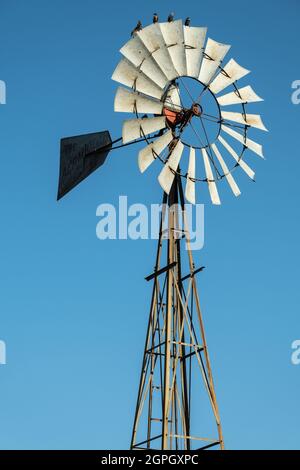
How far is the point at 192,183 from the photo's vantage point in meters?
16.8

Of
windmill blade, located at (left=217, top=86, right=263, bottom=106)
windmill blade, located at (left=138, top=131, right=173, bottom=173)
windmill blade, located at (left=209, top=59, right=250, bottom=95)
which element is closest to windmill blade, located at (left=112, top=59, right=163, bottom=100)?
windmill blade, located at (left=138, top=131, right=173, bottom=173)

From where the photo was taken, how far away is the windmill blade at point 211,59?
56.1 ft

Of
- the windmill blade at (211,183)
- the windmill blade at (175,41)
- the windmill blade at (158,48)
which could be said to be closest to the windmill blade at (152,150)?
the windmill blade at (211,183)

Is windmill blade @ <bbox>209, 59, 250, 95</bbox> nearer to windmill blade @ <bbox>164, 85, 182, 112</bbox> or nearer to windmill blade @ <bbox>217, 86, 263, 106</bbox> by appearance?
windmill blade @ <bbox>217, 86, 263, 106</bbox>

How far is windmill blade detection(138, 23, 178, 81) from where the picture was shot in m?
16.2

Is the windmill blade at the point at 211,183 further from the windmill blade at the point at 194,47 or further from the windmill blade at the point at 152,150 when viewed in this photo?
the windmill blade at the point at 194,47

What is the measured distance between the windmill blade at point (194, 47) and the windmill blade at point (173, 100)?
21.8 inches

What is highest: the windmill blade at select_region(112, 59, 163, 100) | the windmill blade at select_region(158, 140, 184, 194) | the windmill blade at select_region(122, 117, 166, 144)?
the windmill blade at select_region(112, 59, 163, 100)

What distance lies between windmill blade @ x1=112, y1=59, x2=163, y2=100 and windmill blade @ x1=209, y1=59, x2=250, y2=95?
4.46 feet

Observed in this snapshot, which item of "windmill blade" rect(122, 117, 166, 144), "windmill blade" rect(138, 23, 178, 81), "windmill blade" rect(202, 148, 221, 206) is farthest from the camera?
"windmill blade" rect(202, 148, 221, 206)
